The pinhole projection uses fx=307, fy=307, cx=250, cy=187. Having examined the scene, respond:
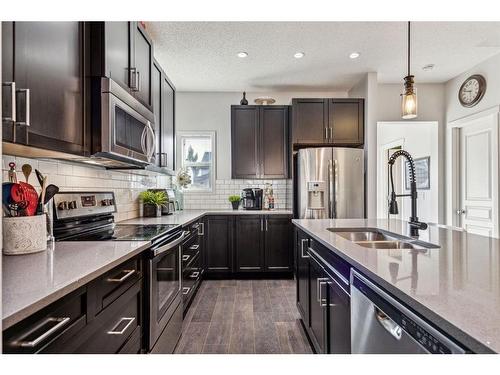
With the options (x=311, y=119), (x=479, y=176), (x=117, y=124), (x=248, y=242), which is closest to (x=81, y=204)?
(x=117, y=124)

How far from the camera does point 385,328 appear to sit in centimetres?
99

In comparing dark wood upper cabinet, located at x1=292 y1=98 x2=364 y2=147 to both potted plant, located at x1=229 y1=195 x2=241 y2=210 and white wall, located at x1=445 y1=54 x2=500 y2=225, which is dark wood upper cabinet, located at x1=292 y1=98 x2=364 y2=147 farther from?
white wall, located at x1=445 y1=54 x2=500 y2=225

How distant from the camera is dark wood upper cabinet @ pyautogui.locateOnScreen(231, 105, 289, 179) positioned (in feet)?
14.1

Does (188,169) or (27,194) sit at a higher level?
(188,169)

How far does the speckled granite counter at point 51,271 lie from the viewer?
30.6 inches

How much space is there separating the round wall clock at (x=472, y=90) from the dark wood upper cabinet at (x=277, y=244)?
273 cm

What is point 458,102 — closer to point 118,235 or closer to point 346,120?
point 346,120

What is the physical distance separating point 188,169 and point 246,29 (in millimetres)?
2346

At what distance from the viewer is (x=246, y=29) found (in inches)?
113

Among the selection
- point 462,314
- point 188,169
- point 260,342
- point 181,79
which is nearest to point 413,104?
point 462,314

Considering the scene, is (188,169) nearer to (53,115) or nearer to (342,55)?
(342,55)

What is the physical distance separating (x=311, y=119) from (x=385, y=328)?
348 centimetres

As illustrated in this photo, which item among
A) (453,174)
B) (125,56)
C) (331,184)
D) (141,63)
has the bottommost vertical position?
(331,184)
